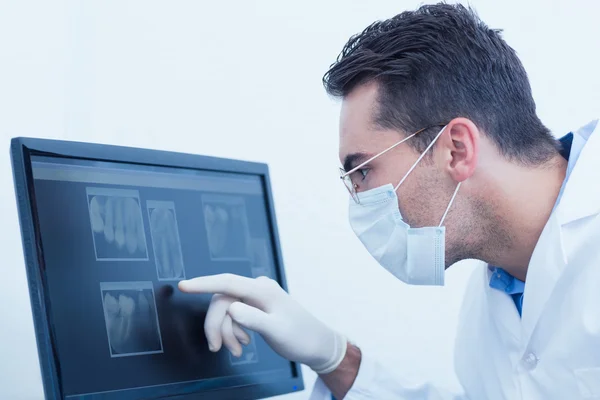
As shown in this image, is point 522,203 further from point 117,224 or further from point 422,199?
point 117,224

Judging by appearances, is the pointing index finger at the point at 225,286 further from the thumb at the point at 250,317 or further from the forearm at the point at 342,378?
the forearm at the point at 342,378

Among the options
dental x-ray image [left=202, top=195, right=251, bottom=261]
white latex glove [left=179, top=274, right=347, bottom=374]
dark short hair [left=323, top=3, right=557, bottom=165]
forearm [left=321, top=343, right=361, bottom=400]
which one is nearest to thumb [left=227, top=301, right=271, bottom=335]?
white latex glove [left=179, top=274, right=347, bottom=374]

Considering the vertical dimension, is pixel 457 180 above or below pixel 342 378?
above

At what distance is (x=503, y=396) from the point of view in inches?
51.6

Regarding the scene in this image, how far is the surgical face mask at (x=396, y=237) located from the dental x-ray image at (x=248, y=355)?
10.5 inches

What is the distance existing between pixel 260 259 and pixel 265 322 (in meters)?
0.16

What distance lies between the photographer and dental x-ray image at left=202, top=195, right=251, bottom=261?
117cm

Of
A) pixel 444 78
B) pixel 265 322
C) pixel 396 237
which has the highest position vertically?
pixel 444 78

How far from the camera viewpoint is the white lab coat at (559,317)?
110cm

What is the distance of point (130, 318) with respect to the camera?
100cm

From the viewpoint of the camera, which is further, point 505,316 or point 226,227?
point 505,316

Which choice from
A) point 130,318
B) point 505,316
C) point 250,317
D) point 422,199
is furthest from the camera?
point 505,316

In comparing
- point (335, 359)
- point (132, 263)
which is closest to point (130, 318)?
point (132, 263)

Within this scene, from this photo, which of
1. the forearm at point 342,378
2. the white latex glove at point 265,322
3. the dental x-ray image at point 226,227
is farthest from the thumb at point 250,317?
the forearm at point 342,378
